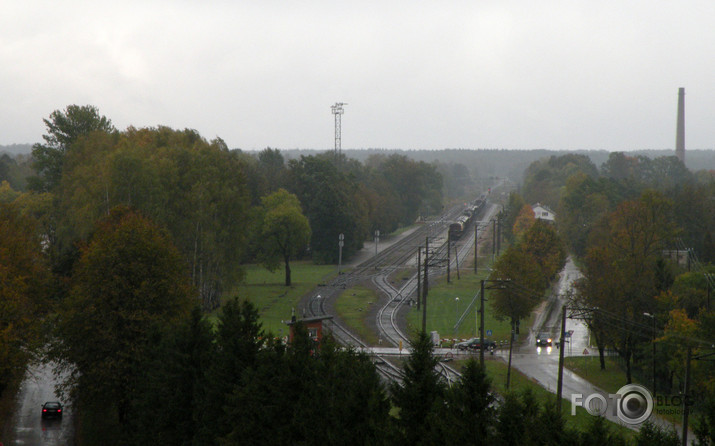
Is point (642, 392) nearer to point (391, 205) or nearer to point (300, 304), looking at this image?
point (300, 304)

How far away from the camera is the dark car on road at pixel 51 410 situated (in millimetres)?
35625

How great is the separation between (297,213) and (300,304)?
14945 millimetres

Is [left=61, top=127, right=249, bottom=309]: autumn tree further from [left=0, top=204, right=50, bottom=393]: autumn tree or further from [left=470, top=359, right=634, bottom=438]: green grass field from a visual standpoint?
[left=470, top=359, right=634, bottom=438]: green grass field

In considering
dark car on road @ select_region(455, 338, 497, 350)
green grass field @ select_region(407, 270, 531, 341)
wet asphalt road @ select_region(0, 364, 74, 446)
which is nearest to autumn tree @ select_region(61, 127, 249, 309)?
wet asphalt road @ select_region(0, 364, 74, 446)

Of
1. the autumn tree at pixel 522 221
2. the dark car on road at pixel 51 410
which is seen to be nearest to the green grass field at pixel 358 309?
the dark car on road at pixel 51 410

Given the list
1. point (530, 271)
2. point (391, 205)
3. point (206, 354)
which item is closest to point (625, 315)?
point (530, 271)

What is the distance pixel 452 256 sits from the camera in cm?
9719

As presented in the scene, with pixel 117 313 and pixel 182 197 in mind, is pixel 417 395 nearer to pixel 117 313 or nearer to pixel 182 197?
pixel 117 313

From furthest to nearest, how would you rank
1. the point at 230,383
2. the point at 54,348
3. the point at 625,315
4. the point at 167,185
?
1. the point at 167,185
2. the point at 625,315
3. the point at 54,348
4. the point at 230,383

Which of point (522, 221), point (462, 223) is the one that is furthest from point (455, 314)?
point (462, 223)

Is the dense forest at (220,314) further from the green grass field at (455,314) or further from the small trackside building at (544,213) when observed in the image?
the small trackside building at (544,213)

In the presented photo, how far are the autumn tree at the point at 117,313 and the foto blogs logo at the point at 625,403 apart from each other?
2078 centimetres

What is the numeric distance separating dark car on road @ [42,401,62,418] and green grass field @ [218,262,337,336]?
53.8ft

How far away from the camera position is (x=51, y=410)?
117 feet
